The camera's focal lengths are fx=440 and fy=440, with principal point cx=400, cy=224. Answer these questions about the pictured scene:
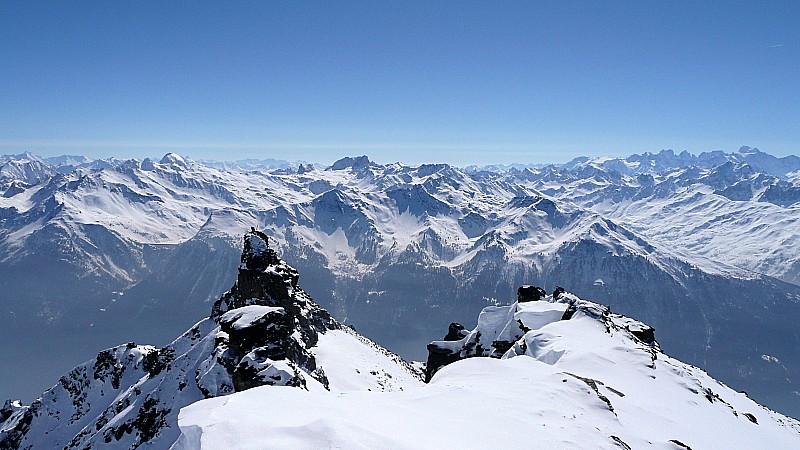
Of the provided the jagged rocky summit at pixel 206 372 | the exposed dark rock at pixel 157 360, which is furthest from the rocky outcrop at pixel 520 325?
the exposed dark rock at pixel 157 360

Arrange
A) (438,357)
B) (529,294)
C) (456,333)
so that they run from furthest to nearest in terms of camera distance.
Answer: (456,333), (529,294), (438,357)

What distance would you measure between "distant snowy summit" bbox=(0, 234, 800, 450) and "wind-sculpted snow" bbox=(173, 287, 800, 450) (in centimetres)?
12

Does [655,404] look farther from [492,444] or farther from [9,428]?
[9,428]

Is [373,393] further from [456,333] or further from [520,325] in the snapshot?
[456,333]

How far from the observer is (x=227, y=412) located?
18.6 m

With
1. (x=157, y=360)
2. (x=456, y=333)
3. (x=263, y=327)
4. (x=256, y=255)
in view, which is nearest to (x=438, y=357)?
(x=456, y=333)

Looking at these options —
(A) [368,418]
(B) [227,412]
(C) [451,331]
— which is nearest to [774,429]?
(A) [368,418]

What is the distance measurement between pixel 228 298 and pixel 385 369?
3168 centimetres

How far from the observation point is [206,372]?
164 ft

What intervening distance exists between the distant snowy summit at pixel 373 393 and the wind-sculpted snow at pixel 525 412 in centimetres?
12

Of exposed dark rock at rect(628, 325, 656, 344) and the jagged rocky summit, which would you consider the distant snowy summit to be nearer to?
the jagged rocky summit

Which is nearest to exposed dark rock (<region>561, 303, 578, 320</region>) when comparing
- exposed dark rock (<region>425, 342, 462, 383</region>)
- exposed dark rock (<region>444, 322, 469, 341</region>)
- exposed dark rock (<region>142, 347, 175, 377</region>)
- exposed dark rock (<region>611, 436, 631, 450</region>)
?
exposed dark rock (<region>425, 342, 462, 383</region>)

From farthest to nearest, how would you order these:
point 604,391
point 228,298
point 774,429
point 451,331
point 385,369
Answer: point 451,331 → point 385,369 → point 228,298 → point 774,429 → point 604,391

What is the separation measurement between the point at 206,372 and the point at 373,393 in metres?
30.0
